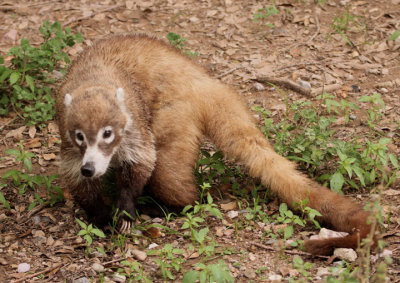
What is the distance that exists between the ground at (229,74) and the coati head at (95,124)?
893mm

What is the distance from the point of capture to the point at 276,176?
5336mm

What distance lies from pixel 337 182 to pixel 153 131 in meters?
1.97

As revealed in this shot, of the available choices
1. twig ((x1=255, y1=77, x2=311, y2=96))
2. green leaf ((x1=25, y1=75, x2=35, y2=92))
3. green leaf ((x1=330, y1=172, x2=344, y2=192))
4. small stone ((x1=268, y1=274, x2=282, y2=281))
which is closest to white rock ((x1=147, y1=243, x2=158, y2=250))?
small stone ((x1=268, y1=274, x2=282, y2=281))

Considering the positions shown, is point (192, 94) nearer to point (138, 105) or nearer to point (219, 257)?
point (138, 105)

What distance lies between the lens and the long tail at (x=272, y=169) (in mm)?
4766

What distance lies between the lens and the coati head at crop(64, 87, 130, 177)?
4887 millimetres

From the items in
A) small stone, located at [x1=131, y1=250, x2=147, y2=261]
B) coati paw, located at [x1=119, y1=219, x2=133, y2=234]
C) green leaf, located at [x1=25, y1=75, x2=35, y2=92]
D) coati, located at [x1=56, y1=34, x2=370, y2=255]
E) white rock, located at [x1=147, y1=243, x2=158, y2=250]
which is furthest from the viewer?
green leaf, located at [x1=25, y1=75, x2=35, y2=92]

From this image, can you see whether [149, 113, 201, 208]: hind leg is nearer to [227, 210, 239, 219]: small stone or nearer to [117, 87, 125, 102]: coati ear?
[227, 210, 239, 219]: small stone

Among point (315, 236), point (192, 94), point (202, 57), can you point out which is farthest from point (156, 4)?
point (315, 236)

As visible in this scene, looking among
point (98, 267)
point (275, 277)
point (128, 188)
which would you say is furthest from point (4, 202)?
point (275, 277)

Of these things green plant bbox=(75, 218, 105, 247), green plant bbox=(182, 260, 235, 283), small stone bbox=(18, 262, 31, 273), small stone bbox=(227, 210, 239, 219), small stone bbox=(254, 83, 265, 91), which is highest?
small stone bbox=(254, 83, 265, 91)

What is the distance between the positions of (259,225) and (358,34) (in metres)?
4.36

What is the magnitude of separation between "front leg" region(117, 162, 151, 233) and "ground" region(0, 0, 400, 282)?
24cm

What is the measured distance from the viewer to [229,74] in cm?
794
